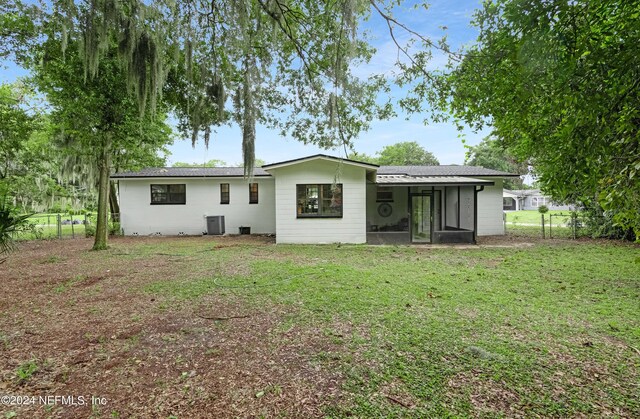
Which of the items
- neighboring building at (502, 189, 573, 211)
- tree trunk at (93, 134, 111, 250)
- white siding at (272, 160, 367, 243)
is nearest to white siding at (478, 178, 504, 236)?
white siding at (272, 160, 367, 243)

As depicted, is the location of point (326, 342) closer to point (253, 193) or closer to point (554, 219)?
point (253, 193)

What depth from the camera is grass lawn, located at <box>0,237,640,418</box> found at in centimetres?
224

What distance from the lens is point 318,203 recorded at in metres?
11.3

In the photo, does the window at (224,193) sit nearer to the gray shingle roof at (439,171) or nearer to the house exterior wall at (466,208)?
the gray shingle roof at (439,171)

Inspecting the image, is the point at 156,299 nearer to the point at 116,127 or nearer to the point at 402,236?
the point at 116,127

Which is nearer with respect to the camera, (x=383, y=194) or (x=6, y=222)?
(x=6, y=222)

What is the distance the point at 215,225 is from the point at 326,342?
38.4 feet

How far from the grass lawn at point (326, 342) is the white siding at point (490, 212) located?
7.17 m

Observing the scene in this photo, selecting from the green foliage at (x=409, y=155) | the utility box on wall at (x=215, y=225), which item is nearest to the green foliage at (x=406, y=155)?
the green foliage at (x=409, y=155)

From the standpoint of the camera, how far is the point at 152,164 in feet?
55.1

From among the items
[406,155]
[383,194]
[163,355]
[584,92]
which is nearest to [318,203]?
[383,194]

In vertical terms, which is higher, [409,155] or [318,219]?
[409,155]

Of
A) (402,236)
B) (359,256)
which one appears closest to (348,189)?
(402,236)

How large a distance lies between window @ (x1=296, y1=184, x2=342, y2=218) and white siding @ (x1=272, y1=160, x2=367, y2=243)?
158 millimetres
